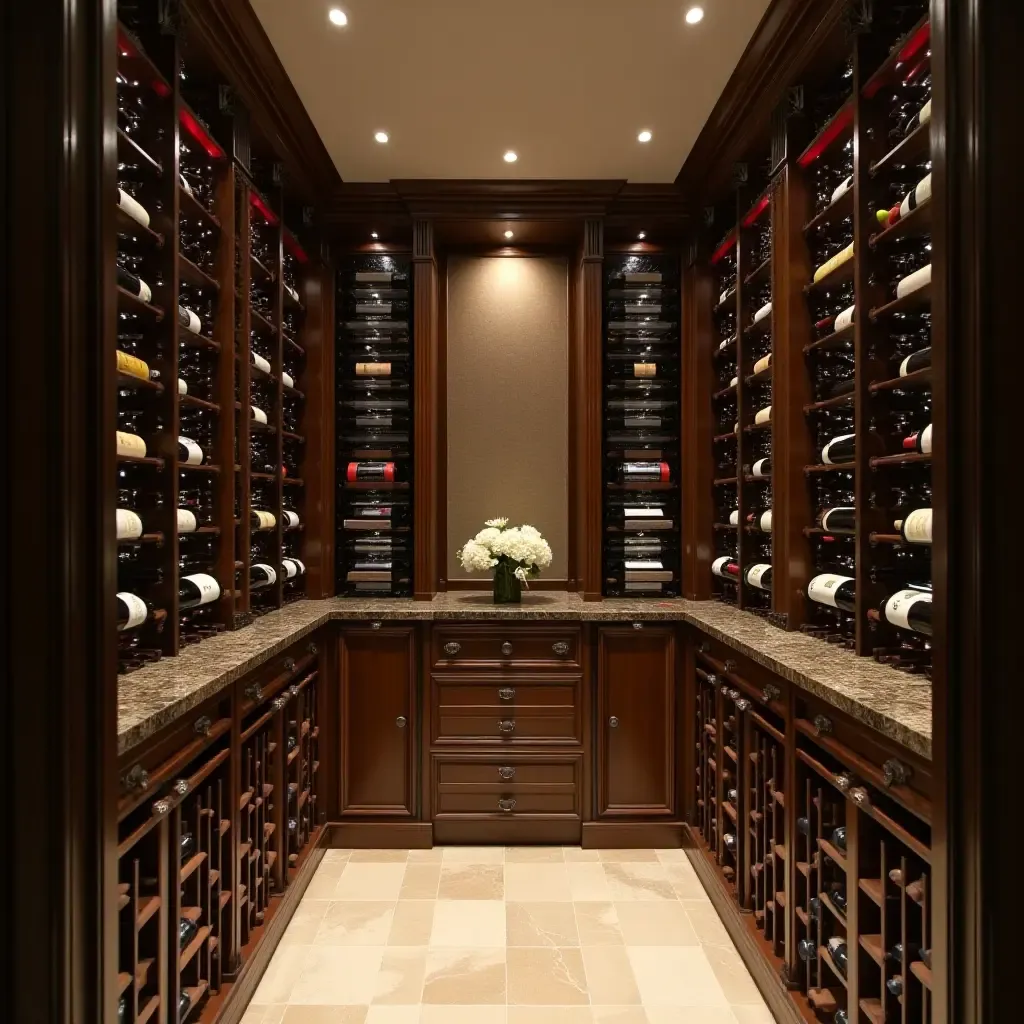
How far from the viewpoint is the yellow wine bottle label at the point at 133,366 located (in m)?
1.94

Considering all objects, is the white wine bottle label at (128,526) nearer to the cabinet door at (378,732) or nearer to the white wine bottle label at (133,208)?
the white wine bottle label at (133,208)

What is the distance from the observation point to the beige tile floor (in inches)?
87.1

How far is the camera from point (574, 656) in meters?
3.40

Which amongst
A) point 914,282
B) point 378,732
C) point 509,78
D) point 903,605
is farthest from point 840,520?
point 378,732

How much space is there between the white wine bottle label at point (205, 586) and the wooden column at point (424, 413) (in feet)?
4.19

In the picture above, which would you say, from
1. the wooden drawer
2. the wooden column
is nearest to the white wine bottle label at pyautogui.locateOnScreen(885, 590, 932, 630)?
the wooden drawer

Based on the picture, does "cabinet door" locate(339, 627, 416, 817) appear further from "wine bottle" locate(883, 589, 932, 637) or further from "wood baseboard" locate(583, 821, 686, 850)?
"wine bottle" locate(883, 589, 932, 637)

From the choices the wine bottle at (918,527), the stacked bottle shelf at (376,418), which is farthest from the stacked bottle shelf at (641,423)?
the wine bottle at (918,527)

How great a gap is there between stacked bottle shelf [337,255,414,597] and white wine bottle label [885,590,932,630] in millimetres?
2435

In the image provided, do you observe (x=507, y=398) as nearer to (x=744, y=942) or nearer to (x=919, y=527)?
(x=919, y=527)
